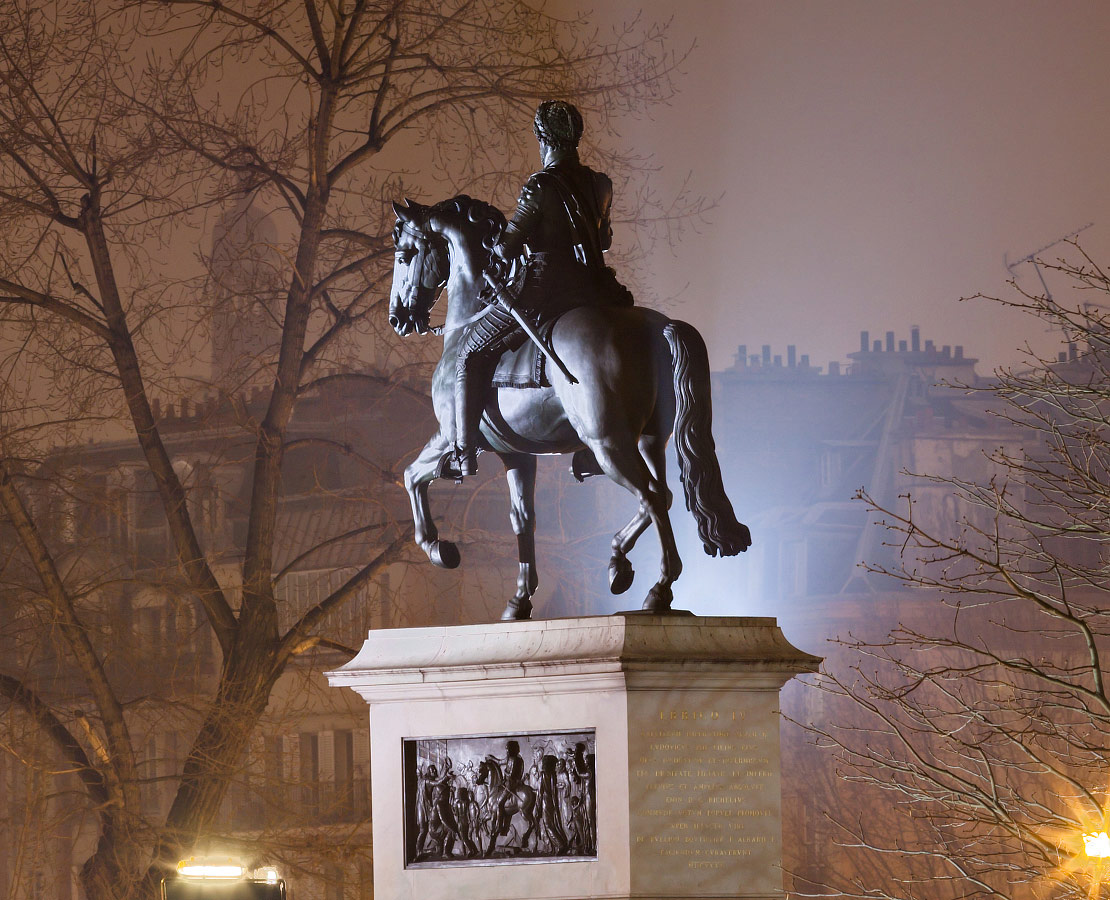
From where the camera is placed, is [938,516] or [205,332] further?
[938,516]

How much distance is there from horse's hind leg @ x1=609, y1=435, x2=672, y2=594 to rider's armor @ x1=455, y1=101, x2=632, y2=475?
23.6 inches

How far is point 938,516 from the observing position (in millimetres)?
20078

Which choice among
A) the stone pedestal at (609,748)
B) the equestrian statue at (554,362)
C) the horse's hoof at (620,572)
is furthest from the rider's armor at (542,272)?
the stone pedestal at (609,748)

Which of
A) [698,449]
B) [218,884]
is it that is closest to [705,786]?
[698,449]

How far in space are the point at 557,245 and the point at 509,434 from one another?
752 millimetres

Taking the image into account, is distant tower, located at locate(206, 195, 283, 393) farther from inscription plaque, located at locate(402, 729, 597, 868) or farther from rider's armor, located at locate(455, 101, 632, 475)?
inscription plaque, located at locate(402, 729, 597, 868)

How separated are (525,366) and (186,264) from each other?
8.25m

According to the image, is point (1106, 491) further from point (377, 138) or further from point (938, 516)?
point (938, 516)

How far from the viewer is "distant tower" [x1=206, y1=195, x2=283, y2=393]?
14.0 meters

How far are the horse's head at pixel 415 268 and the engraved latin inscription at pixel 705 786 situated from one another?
6.80ft

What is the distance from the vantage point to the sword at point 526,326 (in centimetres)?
748

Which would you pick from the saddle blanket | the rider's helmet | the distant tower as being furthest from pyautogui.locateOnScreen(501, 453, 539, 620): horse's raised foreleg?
the distant tower

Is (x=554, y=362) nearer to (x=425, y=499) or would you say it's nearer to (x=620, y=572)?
(x=620, y=572)

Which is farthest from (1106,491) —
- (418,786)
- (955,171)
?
(955,171)
